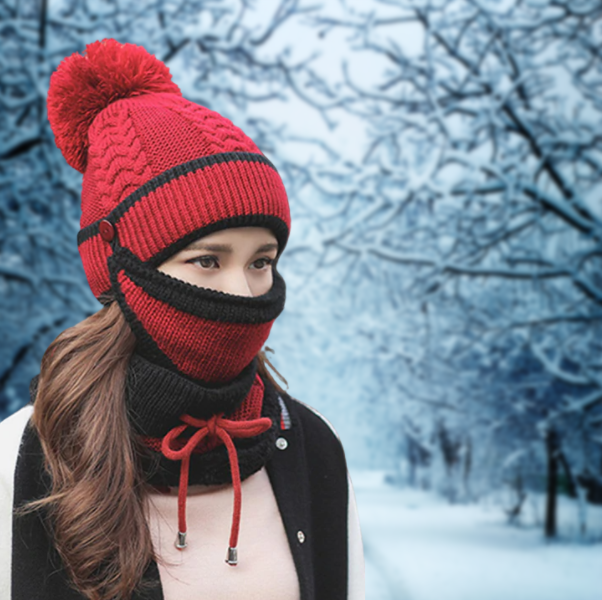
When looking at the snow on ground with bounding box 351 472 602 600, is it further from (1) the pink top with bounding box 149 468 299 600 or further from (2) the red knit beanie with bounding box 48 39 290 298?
(2) the red knit beanie with bounding box 48 39 290 298

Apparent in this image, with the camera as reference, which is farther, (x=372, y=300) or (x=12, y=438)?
(x=372, y=300)

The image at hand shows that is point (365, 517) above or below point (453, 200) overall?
below

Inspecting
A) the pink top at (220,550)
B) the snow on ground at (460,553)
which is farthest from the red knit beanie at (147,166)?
the snow on ground at (460,553)

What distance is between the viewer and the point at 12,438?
76cm

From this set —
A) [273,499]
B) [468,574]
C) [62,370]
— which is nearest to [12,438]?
[62,370]

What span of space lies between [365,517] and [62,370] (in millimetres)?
1402

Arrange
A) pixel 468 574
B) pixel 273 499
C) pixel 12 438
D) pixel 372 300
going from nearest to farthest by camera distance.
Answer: pixel 12 438, pixel 273 499, pixel 468 574, pixel 372 300

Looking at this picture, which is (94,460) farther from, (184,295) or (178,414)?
(184,295)

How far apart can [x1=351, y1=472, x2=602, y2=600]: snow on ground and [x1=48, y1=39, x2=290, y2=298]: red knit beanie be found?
135 cm

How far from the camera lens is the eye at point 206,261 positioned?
77 centimetres

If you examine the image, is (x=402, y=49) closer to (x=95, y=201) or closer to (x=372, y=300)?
(x=372, y=300)

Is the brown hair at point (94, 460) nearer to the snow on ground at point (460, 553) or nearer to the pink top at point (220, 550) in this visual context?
the pink top at point (220, 550)

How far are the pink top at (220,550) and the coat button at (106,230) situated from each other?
326 mm

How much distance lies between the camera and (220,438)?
0.79 metres
